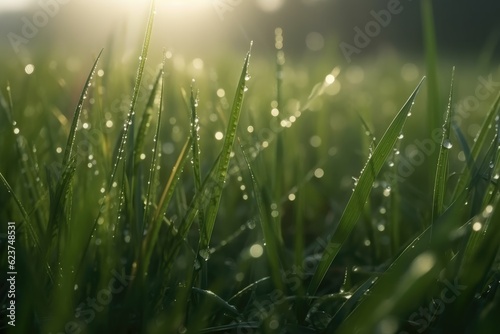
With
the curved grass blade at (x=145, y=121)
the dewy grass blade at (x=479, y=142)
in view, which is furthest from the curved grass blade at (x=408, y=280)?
the curved grass blade at (x=145, y=121)

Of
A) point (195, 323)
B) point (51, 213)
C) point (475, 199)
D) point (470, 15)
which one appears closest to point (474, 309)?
point (475, 199)

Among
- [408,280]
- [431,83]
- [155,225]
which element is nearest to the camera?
[408,280]

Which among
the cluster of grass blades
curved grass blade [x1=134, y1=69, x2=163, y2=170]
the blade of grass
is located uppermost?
the blade of grass

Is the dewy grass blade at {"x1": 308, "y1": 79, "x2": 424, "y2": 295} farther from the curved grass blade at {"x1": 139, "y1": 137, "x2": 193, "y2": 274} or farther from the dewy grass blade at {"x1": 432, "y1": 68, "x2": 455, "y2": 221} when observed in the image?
the curved grass blade at {"x1": 139, "y1": 137, "x2": 193, "y2": 274}

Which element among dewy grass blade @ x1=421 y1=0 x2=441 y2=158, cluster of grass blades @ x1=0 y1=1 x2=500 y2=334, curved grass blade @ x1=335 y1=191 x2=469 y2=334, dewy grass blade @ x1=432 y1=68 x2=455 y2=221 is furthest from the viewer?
dewy grass blade @ x1=421 y1=0 x2=441 y2=158

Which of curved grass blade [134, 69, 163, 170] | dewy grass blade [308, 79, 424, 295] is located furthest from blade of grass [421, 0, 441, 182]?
curved grass blade [134, 69, 163, 170]

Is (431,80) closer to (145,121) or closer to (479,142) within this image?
(479,142)

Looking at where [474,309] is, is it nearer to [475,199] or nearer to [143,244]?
[475,199]

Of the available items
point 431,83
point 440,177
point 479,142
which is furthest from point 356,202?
point 431,83
